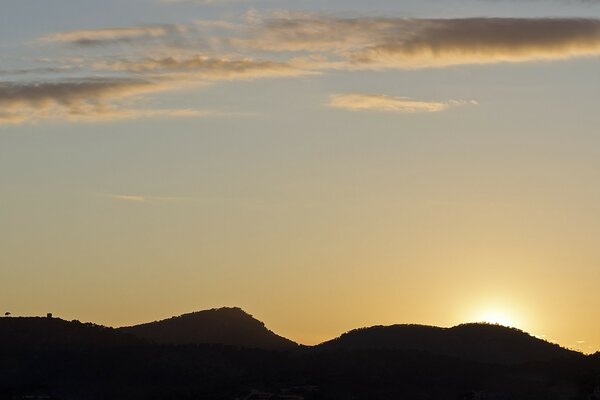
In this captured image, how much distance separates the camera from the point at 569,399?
17375 centimetres

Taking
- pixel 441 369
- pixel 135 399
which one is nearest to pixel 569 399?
pixel 441 369

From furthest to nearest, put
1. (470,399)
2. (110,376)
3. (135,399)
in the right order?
(110,376), (135,399), (470,399)

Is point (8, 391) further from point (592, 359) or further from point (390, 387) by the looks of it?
point (592, 359)

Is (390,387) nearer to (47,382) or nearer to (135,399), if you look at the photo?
Answer: (135,399)

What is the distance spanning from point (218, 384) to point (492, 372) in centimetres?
3222

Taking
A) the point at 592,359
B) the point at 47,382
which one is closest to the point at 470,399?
the point at 592,359

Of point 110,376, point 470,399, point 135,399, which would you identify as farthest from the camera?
point 110,376

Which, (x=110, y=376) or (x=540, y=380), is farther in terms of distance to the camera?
(x=110, y=376)

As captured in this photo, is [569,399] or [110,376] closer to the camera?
[569,399]

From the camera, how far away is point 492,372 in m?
183

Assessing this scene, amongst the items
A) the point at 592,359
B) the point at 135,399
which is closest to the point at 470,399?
the point at 592,359

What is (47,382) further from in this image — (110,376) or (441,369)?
(441,369)

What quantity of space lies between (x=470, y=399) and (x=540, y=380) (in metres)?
10.8

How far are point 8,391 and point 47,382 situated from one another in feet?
18.2
